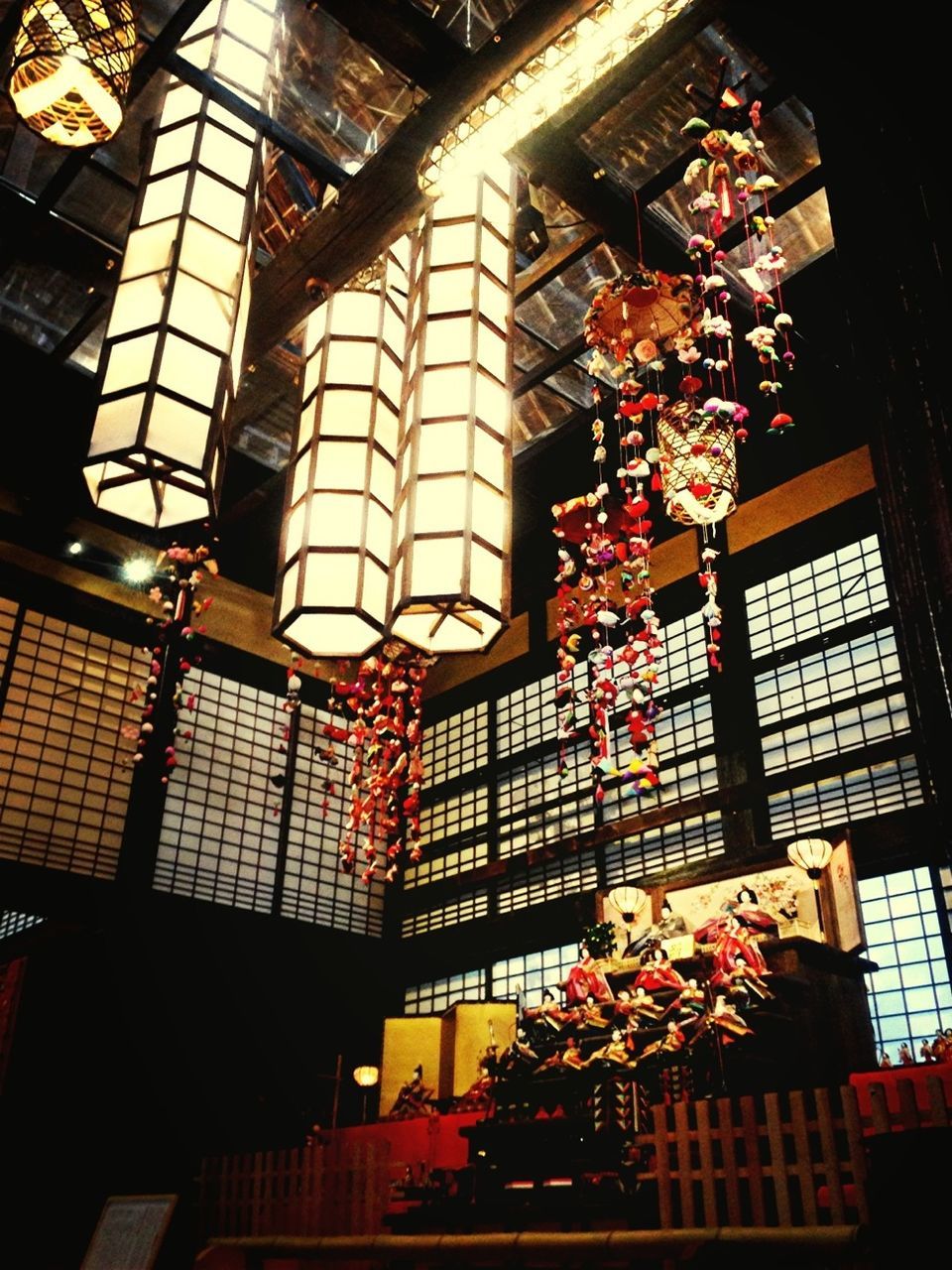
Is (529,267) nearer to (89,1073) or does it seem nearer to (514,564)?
(514,564)

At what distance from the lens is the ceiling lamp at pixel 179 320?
4012 millimetres

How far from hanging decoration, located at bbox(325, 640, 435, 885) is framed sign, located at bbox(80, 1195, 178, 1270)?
206 inches

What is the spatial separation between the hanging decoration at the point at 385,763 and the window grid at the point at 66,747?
235 cm

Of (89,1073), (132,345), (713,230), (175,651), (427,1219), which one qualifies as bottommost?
(427,1219)

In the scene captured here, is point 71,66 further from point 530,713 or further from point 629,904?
point 530,713

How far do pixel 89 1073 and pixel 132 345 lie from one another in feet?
23.2

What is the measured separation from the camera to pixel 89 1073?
853 cm

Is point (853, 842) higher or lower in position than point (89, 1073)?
higher

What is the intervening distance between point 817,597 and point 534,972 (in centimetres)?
493

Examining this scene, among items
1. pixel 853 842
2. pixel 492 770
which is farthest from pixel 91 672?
pixel 853 842

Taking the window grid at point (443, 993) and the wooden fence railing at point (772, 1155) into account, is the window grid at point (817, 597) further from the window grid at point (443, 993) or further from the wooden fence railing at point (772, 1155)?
the wooden fence railing at point (772, 1155)

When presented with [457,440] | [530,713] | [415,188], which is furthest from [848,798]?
[415,188]

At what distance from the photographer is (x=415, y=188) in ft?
16.2

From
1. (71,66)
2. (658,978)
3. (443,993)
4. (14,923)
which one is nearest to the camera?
(71,66)
